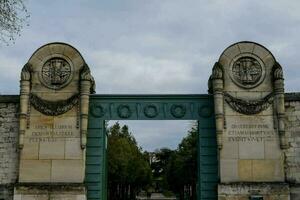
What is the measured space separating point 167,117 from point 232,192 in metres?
3.63

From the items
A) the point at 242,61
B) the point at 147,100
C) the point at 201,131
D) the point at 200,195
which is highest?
the point at 242,61

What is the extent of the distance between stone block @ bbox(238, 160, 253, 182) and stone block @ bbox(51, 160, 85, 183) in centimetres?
559

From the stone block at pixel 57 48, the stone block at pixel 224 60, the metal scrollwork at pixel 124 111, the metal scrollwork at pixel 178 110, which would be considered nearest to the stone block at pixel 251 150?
the metal scrollwork at pixel 178 110

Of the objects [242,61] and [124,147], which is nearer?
[242,61]

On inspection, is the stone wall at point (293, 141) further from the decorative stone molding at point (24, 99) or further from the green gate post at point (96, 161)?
the decorative stone molding at point (24, 99)

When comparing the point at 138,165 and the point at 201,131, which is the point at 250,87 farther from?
the point at 138,165

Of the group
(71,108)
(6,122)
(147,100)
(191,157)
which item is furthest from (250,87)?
(191,157)

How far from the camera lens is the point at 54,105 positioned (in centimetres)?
1814

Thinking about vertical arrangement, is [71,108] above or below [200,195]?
above

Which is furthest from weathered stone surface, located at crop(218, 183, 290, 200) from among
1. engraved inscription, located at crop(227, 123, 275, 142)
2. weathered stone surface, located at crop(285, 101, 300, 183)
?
engraved inscription, located at crop(227, 123, 275, 142)

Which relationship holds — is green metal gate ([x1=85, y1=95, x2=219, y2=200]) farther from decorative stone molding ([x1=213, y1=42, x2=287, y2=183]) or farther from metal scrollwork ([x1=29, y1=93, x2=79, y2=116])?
metal scrollwork ([x1=29, y1=93, x2=79, y2=116])

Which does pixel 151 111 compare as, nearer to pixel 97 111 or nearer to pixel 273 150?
pixel 97 111

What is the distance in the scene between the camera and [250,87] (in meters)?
18.2

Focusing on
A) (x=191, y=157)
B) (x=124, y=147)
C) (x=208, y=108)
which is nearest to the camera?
(x=208, y=108)
